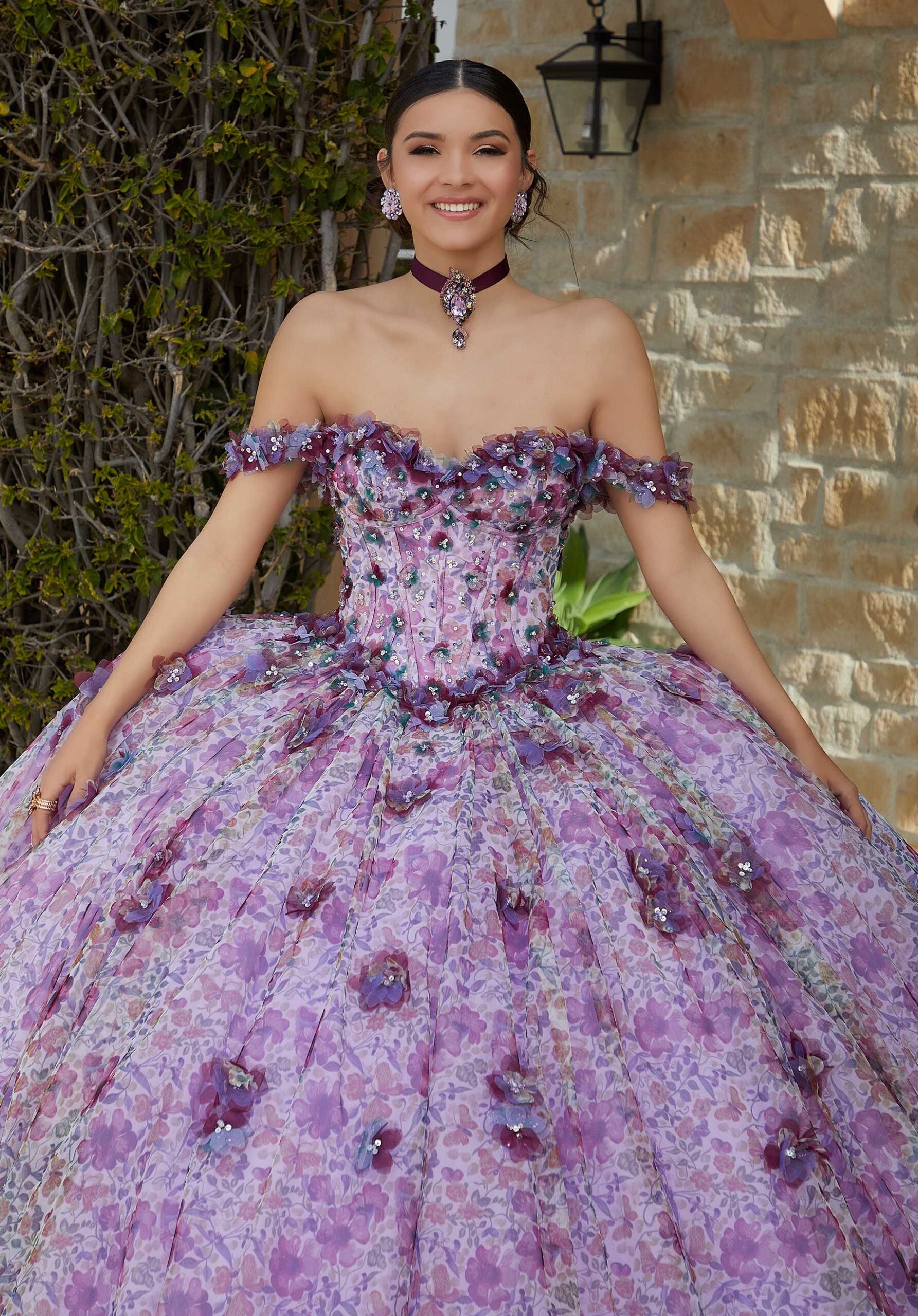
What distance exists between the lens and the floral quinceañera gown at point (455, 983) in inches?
55.4

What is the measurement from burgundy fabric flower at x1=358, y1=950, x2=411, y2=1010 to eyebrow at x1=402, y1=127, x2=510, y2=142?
117cm

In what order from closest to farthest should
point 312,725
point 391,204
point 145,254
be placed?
point 312,725, point 391,204, point 145,254

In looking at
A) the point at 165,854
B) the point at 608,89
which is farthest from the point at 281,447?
the point at 608,89

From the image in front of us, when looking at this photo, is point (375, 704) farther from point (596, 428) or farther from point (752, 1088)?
point (752, 1088)

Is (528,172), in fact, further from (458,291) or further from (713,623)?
(713,623)

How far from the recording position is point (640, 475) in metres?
2.08

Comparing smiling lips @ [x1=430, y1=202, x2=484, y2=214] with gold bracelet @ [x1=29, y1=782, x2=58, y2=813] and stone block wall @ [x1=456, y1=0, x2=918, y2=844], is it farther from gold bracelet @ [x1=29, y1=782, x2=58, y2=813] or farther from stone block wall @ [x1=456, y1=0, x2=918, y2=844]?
stone block wall @ [x1=456, y1=0, x2=918, y2=844]

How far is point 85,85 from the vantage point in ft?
8.91

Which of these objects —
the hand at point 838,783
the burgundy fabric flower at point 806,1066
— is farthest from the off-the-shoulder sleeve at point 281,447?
the burgundy fabric flower at point 806,1066

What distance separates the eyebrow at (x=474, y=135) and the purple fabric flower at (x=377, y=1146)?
4.45 ft

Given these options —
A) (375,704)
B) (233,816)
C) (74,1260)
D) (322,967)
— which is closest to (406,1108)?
(322,967)

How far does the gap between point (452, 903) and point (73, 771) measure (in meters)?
0.63

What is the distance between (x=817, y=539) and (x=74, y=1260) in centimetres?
281

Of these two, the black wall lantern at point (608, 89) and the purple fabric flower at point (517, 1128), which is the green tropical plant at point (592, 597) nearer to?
the black wall lantern at point (608, 89)
